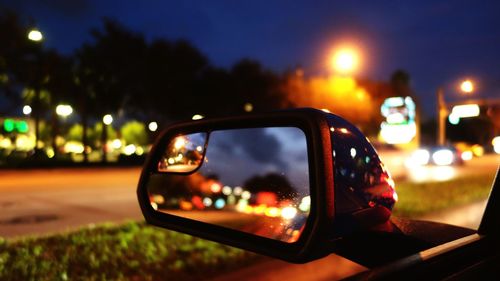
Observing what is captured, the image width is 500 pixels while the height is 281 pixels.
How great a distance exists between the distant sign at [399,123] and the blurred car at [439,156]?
10.8 meters

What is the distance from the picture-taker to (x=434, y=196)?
1458 centimetres

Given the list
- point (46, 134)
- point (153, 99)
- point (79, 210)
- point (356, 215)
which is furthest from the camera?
point (46, 134)

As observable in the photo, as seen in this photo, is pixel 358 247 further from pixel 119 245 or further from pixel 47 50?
pixel 47 50

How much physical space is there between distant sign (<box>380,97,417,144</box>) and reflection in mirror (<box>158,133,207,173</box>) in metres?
17.7

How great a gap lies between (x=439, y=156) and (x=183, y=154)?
105 feet

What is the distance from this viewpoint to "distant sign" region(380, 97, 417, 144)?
1961 cm

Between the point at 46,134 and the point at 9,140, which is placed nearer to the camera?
the point at 9,140

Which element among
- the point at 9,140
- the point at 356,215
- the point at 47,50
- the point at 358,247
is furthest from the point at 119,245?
the point at 9,140

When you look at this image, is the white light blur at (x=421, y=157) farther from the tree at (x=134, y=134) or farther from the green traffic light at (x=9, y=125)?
the tree at (x=134, y=134)

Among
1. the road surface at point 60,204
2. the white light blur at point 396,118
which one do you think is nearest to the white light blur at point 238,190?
the road surface at point 60,204

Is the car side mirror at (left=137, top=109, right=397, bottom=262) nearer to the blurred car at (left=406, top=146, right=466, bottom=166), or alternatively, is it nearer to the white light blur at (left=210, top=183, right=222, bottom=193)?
Answer: the white light blur at (left=210, top=183, right=222, bottom=193)

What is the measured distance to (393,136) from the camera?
64.5ft

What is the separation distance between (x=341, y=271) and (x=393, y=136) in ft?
48.3

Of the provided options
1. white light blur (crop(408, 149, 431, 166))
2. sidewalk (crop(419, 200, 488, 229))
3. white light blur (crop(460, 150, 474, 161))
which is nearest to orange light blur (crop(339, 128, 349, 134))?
sidewalk (crop(419, 200, 488, 229))
